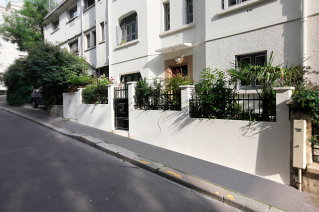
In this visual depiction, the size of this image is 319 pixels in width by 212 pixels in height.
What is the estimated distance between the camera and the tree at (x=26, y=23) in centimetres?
2023

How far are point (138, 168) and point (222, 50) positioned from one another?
4872mm

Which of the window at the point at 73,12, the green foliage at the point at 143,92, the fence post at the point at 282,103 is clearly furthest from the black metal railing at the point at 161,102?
the window at the point at 73,12

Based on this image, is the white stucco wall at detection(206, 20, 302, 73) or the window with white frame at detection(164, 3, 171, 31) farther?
the window with white frame at detection(164, 3, 171, 31)

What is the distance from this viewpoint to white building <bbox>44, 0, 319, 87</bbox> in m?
5.95

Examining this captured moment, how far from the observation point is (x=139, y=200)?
3.65 meters

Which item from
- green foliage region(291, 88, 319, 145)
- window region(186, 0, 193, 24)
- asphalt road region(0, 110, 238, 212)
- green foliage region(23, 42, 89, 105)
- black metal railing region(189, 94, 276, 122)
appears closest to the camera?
asphalt road region(0, 110, 238, 212)

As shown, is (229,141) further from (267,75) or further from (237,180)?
(267,75)

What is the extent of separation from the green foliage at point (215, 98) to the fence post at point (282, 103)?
974mm

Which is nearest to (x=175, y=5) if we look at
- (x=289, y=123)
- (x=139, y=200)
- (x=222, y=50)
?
(x=222, y=50)

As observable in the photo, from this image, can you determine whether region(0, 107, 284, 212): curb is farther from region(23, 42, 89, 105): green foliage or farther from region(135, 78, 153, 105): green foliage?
region(23, 42, 89, 105): green foliage

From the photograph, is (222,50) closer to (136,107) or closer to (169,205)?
(136,107)

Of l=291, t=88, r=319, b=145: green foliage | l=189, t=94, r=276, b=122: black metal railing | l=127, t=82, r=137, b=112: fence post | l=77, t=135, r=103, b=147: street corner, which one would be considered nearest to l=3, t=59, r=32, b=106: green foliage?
l=77, t=135, r=103, b=147: street corner

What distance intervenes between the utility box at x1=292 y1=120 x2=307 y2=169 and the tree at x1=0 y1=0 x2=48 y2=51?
22.7 metres

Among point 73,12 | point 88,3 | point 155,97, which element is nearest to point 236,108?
point 155,97
